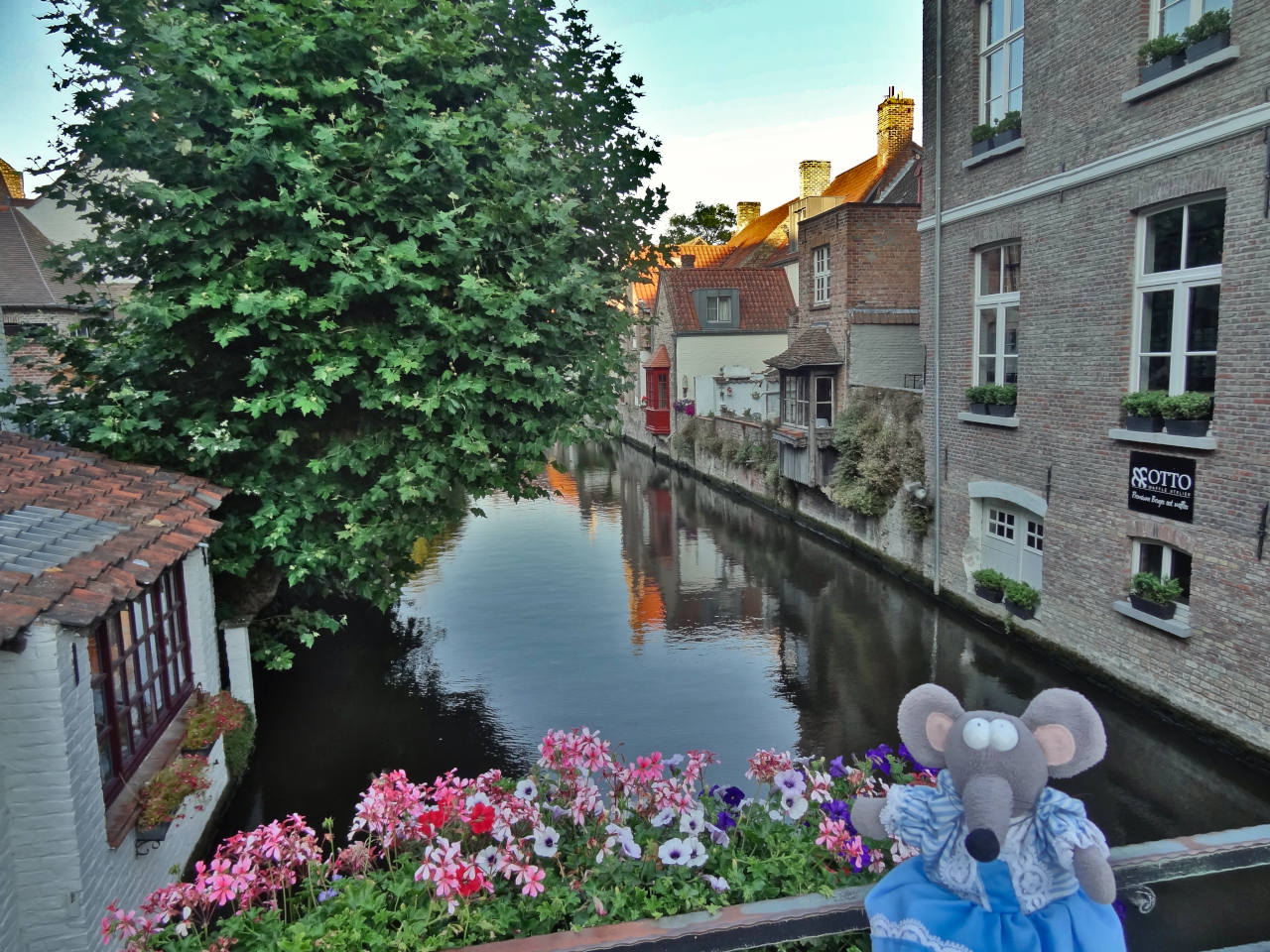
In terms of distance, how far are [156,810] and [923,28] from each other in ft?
50.9

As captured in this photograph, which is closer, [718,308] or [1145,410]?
[1145,410]

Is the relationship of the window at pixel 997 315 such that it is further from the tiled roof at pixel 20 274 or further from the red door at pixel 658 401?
the red door at pixel 658 401

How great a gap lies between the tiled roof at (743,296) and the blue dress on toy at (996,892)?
3353cm

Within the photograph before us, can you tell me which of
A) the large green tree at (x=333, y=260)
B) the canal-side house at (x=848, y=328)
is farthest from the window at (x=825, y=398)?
the large green tree at (x=333, y=260)

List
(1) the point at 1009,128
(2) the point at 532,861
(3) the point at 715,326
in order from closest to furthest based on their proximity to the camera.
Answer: (2) the point at 532,861 → (1) the point at 1009,128 → (3) the point at 715,326

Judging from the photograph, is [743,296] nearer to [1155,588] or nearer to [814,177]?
[814,177]

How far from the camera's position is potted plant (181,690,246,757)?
269 inches

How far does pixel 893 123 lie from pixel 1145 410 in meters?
26.1

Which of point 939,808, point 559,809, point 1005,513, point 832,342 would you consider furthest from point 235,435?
point 832,342

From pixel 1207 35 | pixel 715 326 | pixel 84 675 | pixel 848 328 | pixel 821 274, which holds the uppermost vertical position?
pixel 1207 35

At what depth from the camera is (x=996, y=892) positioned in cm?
269

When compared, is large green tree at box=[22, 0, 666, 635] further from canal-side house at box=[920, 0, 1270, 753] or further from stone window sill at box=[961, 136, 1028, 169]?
stone window sill at box=[961, 136, 1028, 169]

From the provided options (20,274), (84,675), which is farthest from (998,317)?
(20,274)

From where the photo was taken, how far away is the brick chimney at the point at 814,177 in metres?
39.8
